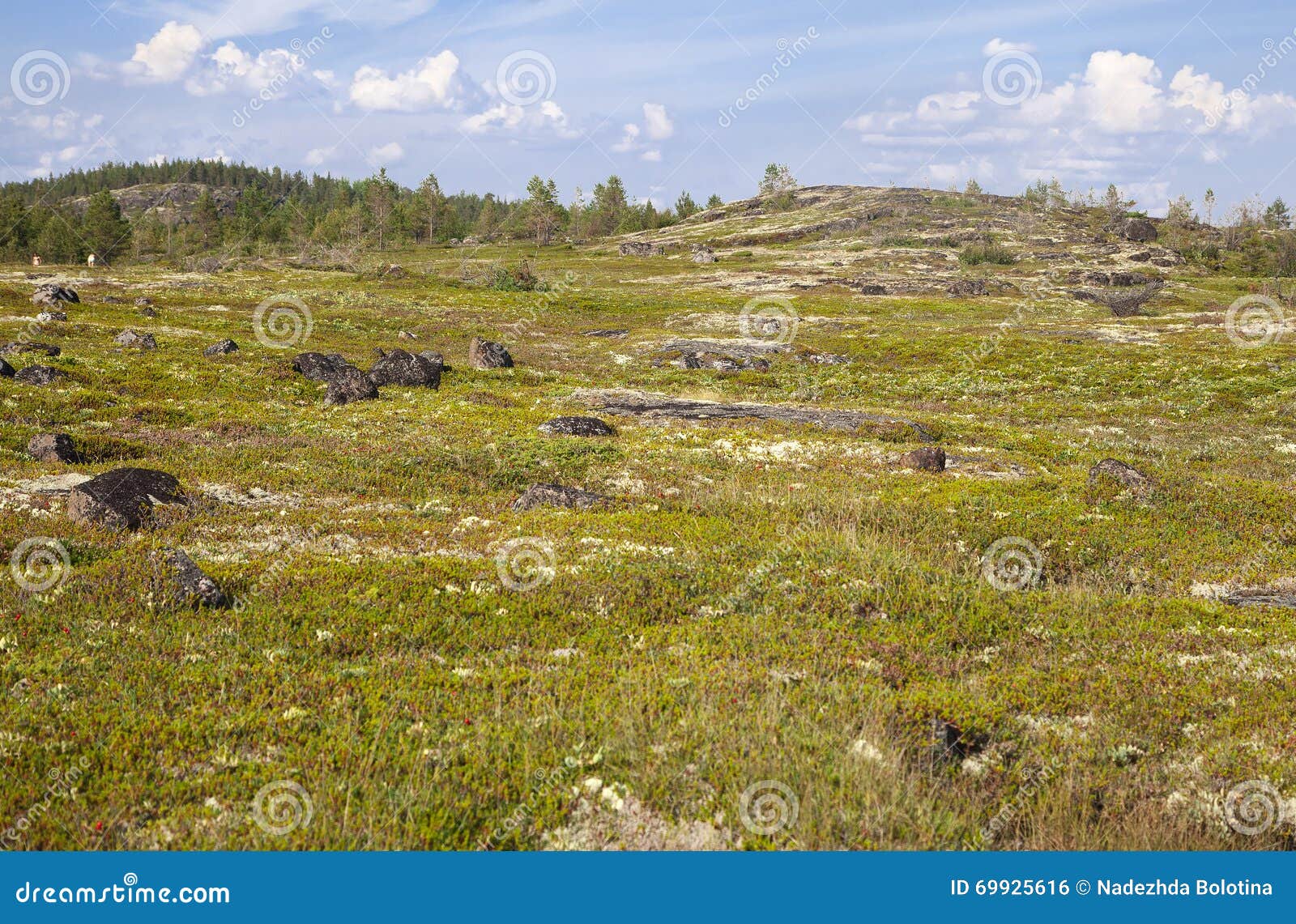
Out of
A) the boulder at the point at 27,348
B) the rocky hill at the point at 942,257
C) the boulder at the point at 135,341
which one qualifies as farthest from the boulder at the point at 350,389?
the rocky hill at the point at 942,257

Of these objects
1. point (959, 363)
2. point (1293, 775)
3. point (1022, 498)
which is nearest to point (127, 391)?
point (1022, 498)

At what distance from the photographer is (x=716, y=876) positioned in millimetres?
6918

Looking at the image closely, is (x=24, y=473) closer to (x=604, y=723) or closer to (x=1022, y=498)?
(x=604, y=723)

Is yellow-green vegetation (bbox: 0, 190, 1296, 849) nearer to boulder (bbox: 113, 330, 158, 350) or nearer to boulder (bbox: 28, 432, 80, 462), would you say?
boulder (bbox: 28, 432, 80, 462)

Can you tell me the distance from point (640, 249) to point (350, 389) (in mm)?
150030

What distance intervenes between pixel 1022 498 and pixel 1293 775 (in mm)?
13429

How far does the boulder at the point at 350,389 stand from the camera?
37.5 meters

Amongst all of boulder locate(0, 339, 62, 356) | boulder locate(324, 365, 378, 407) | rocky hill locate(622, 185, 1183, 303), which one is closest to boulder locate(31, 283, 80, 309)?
boulder locate(0, 339, 62, 356)

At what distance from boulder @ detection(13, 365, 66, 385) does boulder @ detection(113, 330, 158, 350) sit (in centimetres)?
1213

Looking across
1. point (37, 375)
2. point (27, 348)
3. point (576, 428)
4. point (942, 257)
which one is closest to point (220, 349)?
point (27, 348)

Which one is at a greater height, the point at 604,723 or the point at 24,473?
the point at 24,473

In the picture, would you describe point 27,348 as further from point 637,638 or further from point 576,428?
point 637,638

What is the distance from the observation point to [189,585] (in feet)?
42.4

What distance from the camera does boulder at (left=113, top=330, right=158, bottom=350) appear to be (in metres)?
45.3
